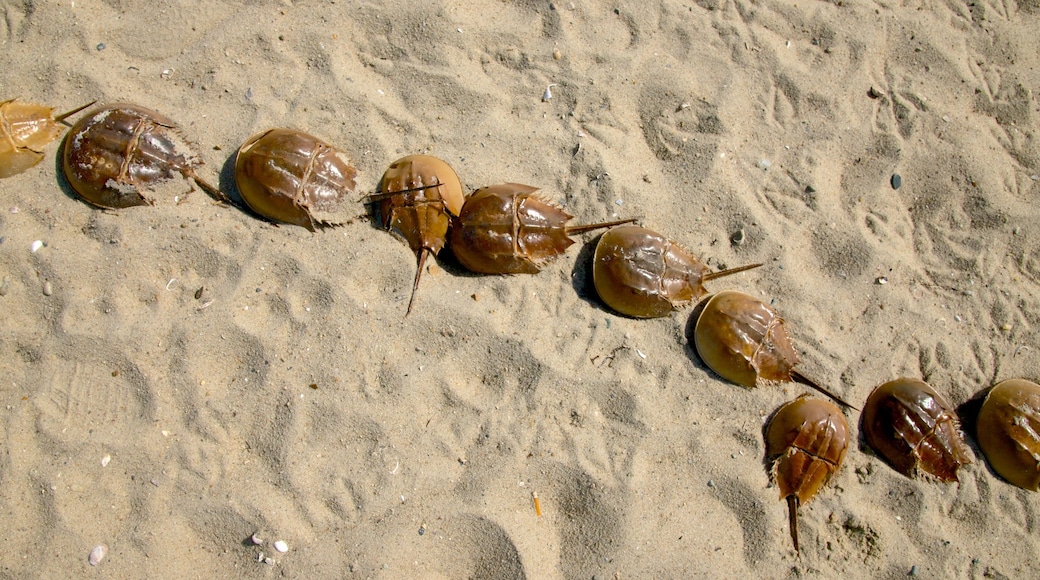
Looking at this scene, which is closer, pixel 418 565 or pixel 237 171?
pixel 418 565

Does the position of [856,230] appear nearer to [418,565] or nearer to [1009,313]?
[1009,313]

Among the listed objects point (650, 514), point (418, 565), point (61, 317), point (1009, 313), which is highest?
point (1009, 313)

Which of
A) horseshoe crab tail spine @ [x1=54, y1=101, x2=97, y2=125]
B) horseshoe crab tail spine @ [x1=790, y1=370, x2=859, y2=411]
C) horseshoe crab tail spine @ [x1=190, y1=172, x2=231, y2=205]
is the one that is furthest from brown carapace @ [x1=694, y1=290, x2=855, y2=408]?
horseshoe crab tail spine @ [x1=54, y1=101, x2=97, y2=125]

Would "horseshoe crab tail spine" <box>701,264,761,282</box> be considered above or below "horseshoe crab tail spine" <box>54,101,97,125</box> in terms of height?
below

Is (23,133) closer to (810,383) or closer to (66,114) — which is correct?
(66,114)

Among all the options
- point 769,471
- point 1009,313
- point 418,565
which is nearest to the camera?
point 418,565

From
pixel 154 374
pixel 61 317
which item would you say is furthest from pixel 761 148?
pixel 61 317

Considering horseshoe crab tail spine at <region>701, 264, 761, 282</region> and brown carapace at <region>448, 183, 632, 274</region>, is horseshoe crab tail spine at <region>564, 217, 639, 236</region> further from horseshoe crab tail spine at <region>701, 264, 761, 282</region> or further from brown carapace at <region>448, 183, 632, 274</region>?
horseshoe crab tail spine at <region>701, 264, 761, 282</region>

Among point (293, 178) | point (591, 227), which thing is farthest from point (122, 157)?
point (591, 227)
